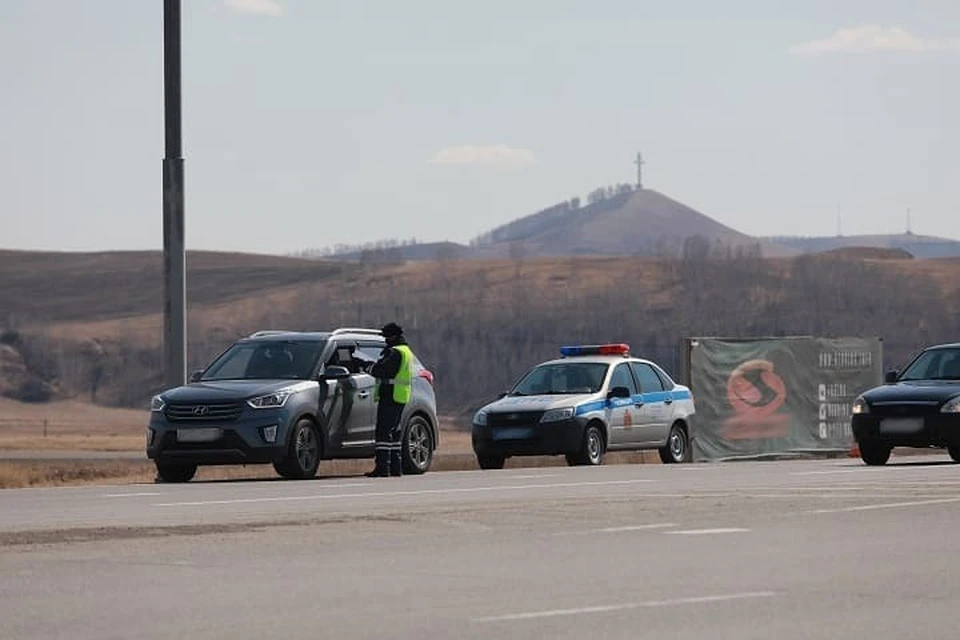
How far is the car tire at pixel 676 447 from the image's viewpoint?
33.0 meters

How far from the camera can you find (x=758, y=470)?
27.2 meters

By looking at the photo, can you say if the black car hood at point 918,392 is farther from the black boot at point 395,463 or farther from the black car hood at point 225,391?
the black car hood at point 225,391

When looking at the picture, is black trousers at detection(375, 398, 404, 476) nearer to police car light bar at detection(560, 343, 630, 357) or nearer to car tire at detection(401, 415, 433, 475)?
car tire at detection(401, 415, 433, 475)

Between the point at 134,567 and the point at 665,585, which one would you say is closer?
the point at 665,585

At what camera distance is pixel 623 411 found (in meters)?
31.6

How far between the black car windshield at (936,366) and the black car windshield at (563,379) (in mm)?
4204

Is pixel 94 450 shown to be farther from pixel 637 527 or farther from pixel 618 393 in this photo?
pixel 637 527

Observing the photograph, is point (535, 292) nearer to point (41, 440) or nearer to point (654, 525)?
point (41, 440)

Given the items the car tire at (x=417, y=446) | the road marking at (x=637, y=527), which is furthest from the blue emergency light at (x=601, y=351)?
the road marking at (x=637, y=527)

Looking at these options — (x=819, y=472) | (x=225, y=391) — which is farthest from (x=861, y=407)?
(x=225, y=391)

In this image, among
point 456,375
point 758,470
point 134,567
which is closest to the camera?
point 134,567

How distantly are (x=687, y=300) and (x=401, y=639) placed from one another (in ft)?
553

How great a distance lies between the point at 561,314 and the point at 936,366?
145 meters

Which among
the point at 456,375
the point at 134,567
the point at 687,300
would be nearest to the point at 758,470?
the point at 134,567
